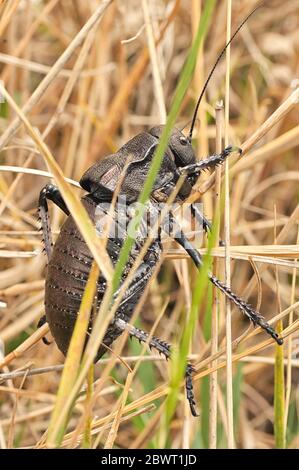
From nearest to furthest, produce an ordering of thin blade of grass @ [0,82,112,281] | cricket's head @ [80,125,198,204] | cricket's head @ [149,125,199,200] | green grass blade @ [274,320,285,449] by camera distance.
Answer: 1. thin blade of grass @ [0,82,112,281]
2. green grass blade @ [274,320,285,449]
3. cricket's head @ [80,125,198,204]
4. cricket's head @ [149,125,199,200]

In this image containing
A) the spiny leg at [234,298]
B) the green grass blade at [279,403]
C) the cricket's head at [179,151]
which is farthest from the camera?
the cricket's head at [179,151]

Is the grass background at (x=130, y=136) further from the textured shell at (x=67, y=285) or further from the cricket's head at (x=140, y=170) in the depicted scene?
the textured shell at (x=67, y=285)

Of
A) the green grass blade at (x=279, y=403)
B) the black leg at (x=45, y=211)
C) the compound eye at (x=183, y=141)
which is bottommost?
the green grass blade at (x=279, y=403)

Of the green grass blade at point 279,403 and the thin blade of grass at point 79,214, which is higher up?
the thin blade of grass at point 79,214

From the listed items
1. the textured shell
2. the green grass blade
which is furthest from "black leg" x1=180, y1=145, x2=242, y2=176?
the green grass blade

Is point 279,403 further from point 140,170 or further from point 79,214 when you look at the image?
point 140,170

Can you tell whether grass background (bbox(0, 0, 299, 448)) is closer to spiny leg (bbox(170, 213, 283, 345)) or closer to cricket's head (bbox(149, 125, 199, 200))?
cricket's head (bbox(149, 125, 199, 200))

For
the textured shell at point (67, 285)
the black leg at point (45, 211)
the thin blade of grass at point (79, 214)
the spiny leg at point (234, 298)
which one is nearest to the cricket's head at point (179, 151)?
the spiny leg at point (234, 298)
